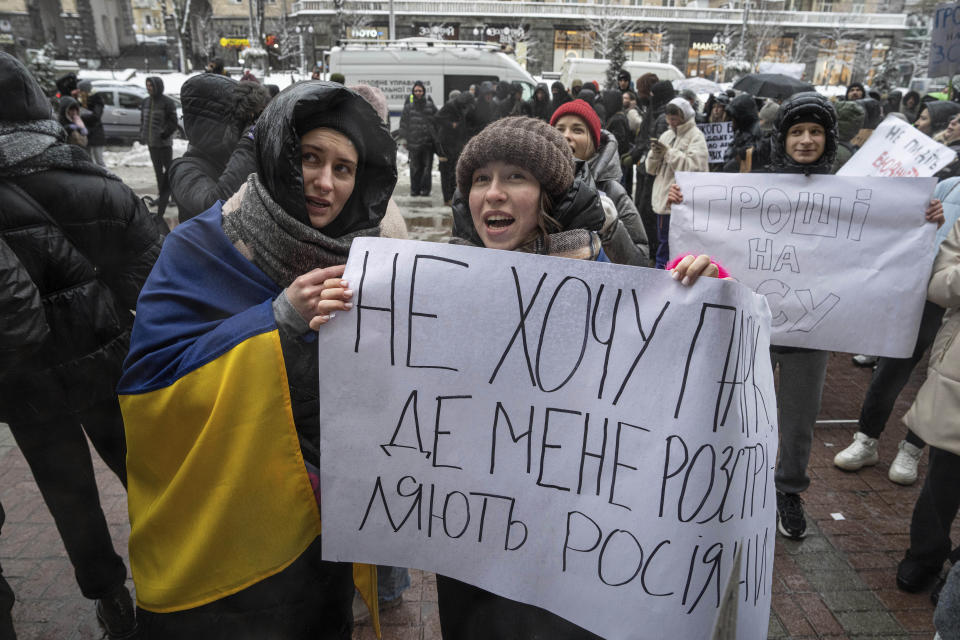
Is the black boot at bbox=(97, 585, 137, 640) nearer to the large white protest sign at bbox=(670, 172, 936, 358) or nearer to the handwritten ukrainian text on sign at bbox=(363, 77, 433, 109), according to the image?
the large white protest sign at bbox=(670, 172, 936, 358)

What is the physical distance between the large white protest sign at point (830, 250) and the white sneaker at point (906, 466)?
125 centimetres

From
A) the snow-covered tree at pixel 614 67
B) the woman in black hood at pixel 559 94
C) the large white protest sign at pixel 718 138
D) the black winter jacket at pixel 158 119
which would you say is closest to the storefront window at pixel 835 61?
the snow-covered tree at pixel 614 67

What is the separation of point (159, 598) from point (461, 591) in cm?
79

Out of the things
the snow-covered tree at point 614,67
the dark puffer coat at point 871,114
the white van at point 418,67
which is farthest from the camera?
the snow-covered tree at point 614,67

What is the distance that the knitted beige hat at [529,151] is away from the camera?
5.98 feet

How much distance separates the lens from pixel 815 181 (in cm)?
296

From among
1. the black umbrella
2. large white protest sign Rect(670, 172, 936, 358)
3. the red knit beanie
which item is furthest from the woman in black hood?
large white protest sign Rect(670, 172, 936, 358)

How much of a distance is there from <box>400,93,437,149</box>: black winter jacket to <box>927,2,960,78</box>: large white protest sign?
7429 mm

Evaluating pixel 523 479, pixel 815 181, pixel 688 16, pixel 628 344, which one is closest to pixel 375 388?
pixel 523 479

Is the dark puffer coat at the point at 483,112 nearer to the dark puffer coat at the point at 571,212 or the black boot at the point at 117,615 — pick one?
the dark puffer coat at the point at 571,212

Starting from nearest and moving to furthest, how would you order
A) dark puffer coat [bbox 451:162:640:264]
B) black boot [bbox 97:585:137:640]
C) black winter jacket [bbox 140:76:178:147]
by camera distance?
1. dark puffer coat [bbox 451:162:640:264]
2. black boot [bbox 97:585:137:640]
3. black winter jacket [bbox 140:76:178:147]

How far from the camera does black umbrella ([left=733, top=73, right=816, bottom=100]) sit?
436 inches

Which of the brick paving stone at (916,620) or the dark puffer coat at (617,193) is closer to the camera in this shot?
the brick paving stone at (916,620)

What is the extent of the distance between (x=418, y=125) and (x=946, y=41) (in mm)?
7691
